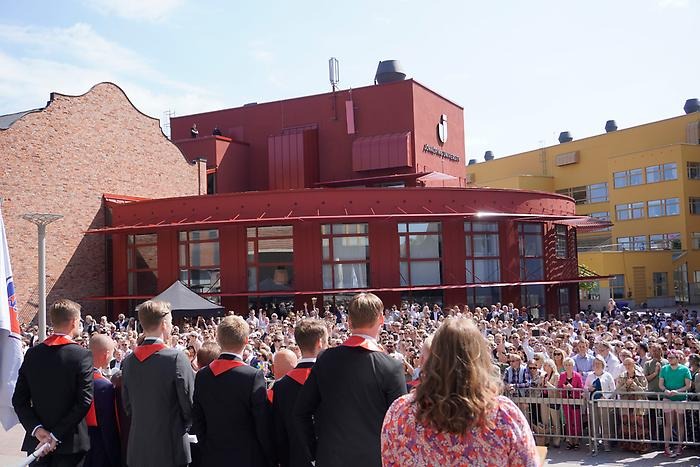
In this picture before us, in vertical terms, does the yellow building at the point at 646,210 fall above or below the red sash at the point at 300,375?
above

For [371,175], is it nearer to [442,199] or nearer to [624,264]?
[442,199]

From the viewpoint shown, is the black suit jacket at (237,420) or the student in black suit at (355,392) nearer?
the student in black suit at (355,392)

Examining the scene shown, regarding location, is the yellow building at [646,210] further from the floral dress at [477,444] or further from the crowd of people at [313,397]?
the floral dress at [477,444]

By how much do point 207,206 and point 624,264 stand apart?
1303 inches

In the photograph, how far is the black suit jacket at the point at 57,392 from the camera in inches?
225

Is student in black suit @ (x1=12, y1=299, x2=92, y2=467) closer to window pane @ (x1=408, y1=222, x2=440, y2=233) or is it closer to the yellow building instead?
window pane @ (x1=408, y1=222, x2=440, y2=233)

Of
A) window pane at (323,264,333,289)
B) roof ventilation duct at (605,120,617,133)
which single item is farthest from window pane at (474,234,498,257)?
roof ventilation duct at (605,120,617,133)

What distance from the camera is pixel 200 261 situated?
30297 millimetres

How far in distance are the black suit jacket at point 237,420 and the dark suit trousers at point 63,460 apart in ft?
4.14

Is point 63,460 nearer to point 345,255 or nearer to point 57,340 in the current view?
point 57,340

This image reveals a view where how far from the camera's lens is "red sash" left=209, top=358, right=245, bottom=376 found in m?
5.36

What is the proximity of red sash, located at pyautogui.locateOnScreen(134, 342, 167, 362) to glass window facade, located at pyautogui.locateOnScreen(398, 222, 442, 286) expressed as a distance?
2429 centimetres

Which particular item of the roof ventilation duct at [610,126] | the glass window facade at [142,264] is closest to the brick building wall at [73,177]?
the glass window facade at [142,264]

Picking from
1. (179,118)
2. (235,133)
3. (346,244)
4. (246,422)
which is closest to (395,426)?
(246,422)
